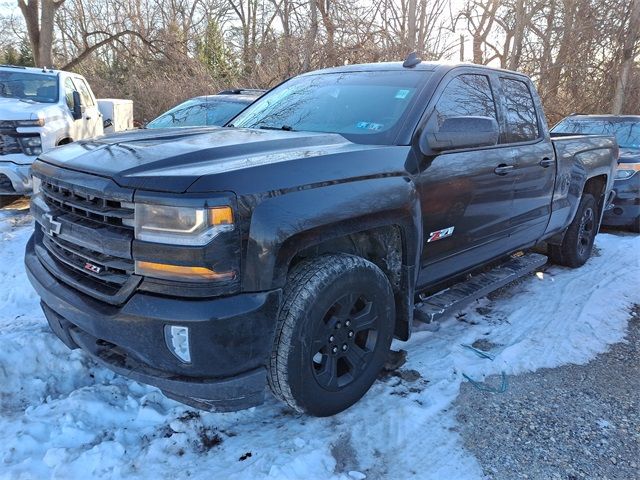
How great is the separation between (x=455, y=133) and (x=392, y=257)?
83 centimetres

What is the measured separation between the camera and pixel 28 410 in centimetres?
262

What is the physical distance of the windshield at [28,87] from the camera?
7902mm

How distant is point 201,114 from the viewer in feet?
24.9

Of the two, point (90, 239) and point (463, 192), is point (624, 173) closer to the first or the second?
point (463, 192)

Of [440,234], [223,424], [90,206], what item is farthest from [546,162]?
[90,206]

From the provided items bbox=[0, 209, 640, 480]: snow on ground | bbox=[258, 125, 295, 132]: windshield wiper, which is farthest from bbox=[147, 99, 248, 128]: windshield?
bbox=[0, 209, 640, 480]: snow on ground

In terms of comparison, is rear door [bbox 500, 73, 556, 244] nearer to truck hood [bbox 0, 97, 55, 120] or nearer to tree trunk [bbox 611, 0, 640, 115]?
truck hood [bbox 0, 97, 55, 120]

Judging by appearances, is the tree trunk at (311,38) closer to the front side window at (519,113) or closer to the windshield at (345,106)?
the front side window at (519,113)

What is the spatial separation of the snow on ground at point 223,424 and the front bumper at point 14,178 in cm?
332

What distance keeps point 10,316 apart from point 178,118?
4714 mm

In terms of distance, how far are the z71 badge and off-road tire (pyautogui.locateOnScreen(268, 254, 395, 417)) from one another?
52cm

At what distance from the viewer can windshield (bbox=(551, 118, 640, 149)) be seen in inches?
325

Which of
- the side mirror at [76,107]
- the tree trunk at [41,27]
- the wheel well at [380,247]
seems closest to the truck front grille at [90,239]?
the wheel well at [380,247]

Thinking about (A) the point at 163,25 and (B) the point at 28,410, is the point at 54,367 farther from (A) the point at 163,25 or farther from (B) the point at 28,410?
(A) the point at 163,25
